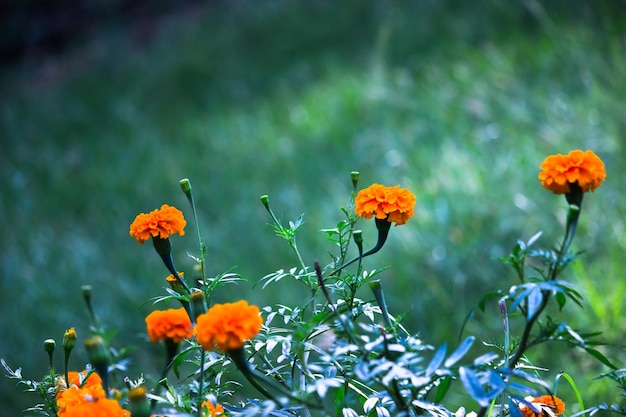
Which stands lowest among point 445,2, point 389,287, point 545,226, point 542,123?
point 389,287

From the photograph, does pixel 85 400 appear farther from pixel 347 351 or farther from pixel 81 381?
pixel 347 351

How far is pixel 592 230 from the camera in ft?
6.42

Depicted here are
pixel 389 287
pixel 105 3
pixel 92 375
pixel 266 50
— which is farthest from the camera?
pixel 105 3

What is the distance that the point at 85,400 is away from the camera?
68 cm

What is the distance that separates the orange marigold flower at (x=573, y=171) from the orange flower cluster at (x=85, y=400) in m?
0.46

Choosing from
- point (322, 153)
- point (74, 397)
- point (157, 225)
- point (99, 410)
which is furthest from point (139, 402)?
point (322, 153)

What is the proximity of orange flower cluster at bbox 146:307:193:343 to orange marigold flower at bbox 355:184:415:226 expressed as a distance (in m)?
0.22

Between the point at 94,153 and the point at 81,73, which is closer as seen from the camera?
the point at 94,153

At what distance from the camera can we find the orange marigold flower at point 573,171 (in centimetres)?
70

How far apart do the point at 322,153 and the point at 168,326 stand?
2.40m

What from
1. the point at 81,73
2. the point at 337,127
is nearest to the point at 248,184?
the point at 337,127

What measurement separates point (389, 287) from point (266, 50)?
8.48ft

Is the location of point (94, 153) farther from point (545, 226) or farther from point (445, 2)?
point (545, 226)

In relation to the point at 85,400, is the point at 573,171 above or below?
above
